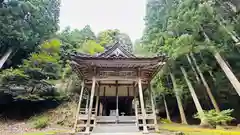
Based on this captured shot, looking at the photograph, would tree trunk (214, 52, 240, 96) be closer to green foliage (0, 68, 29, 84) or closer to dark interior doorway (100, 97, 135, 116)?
dark interior doorway (100, 97, 135, 116)

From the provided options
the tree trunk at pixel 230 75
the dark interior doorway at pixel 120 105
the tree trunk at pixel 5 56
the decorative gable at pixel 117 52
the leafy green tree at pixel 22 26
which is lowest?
the dark interior doorway at pixel 120 105

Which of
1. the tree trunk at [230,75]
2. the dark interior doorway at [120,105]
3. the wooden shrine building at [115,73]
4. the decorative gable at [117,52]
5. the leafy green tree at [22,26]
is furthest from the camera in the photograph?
the leafy green tree at [22,26]

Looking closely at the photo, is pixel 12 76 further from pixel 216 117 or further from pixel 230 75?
pixel 230 75

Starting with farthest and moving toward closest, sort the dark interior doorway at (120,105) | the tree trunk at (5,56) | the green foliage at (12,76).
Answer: the tree trunk at (5,56), the green foliage at (12,76), the dark interior doorway at (120,105)

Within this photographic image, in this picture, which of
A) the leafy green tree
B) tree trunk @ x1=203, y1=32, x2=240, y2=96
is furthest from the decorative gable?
the leafy green tree

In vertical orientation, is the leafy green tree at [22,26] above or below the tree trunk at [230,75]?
above

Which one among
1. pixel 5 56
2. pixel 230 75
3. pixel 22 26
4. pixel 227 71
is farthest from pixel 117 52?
pixel 5 56

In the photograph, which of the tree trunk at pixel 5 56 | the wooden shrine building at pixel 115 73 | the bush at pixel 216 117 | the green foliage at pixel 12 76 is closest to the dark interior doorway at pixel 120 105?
the wooden shrine building at pixel 115 73

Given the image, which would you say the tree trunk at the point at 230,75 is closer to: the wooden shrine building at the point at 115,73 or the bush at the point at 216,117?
the bush at the point at 216,117

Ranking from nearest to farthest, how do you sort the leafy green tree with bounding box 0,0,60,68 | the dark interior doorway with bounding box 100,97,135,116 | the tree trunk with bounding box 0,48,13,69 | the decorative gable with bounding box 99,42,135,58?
the decorative gable with bounding box 99,42,135,58 → the dark interior doorway with bounding box 100,97,135,116 → the leafy green tree with bounding box 0,0,60,68 → the tree trunk with bounding box 0,48,13,69

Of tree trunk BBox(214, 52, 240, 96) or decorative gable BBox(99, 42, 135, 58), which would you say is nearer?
decorative gable BBox(99, 42, 135, 58)

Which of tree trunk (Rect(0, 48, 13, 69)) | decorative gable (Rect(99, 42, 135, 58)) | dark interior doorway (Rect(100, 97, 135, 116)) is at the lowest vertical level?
dark interior doorway (Rect(100, 97, 135, 116))

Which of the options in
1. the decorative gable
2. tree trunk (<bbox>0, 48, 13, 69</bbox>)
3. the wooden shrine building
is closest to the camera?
the wooden shrine building

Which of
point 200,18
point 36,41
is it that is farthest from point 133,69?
point 36,41
